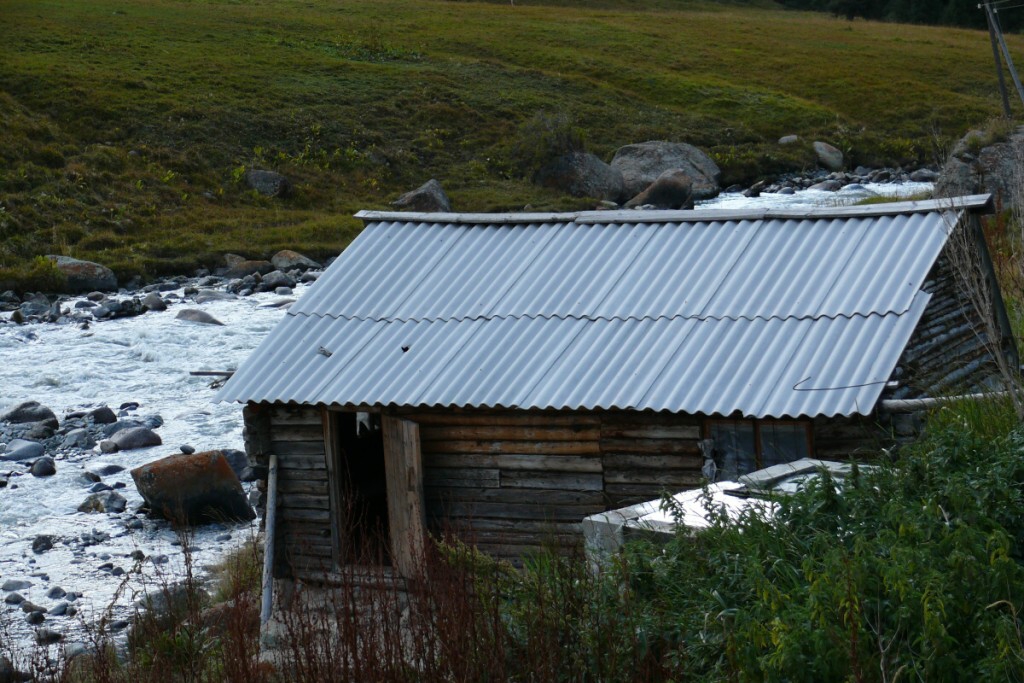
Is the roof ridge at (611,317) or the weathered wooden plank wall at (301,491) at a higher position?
the roof ridge at (611,317)

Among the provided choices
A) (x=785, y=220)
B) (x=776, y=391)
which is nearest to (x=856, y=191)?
(x=785, y=220)

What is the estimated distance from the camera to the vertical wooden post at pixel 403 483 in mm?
10930

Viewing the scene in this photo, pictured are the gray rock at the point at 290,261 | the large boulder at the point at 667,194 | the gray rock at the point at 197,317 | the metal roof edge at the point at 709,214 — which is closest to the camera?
the metal roof edge at the point at 709,214

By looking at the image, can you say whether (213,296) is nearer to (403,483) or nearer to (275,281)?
(275,281)

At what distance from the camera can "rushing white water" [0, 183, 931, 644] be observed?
13414 mm

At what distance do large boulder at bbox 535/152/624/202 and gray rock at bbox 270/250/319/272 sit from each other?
466 inches

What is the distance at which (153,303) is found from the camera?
1020 inches

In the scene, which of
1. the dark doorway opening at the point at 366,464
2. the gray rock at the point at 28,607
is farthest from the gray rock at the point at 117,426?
the gray rock at the point at 28,607

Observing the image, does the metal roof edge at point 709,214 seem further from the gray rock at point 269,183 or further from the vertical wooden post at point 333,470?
the gray rock at point 269,183

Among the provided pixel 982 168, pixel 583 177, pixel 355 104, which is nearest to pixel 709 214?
pixel 982 168

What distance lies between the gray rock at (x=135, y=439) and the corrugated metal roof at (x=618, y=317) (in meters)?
6.60

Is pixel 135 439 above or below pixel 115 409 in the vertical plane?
above

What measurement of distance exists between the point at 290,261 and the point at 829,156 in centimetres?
2457

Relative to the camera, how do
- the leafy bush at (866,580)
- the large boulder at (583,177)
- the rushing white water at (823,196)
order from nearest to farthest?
1. the leafy bush at (866,580)
2. the rushing white water at (823,196)
3. the large boulder at (583,177)
